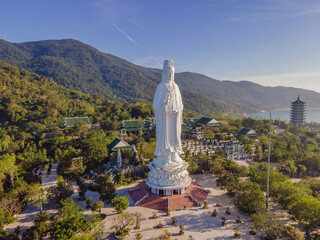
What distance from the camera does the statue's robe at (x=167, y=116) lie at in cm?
1393

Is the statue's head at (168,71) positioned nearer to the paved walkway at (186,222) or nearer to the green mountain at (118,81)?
the paved walkway at (186,222)

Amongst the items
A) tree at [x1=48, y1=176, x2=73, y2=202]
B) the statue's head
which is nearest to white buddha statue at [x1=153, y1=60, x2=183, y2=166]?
the statue's head

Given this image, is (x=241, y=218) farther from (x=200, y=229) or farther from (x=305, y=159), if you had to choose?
(x=305, y=159)

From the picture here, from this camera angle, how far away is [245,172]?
16.8m

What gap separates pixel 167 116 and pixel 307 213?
9979 mm

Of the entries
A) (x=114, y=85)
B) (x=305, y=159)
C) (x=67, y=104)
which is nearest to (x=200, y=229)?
(x=305, y=159)

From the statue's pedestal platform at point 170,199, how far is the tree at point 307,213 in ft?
18.9

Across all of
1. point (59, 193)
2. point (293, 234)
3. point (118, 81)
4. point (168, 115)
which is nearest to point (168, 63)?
point (168, 115)

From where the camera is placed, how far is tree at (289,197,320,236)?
1027 centimetres

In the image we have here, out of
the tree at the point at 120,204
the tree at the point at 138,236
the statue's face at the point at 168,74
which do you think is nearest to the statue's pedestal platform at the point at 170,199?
the tree at the point at 120,204

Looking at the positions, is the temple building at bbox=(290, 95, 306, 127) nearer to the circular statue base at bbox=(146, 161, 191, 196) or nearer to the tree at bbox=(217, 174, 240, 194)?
the tree at bbox=(217, 174, 240, 194)

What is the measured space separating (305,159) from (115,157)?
2040 centimetres

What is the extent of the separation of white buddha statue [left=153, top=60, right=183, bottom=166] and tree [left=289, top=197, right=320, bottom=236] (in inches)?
309

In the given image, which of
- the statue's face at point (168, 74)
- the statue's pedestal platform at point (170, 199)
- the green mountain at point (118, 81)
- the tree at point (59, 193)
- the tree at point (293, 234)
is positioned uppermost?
the green mountain at point (118, 81)
